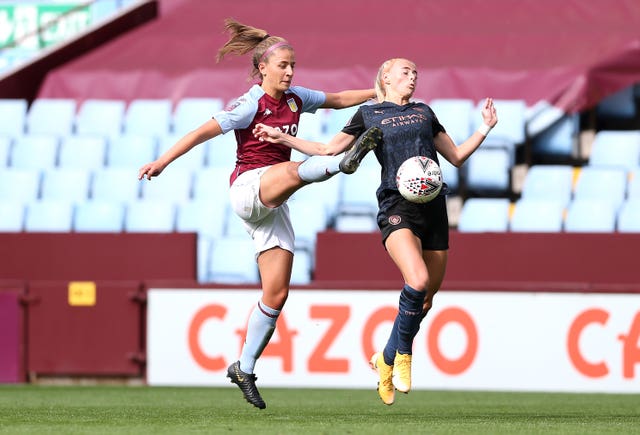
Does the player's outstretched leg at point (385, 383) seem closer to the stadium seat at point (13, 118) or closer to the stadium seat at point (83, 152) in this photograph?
the stadium seat at point (83, 152)

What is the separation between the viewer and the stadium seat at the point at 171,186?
1324cm

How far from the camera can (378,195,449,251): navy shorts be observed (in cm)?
705

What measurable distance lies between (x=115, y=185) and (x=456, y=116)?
350 cm

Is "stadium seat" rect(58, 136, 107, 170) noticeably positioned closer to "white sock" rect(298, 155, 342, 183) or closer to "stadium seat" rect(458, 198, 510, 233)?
"stadium seat" rect(458, 198, 510, 233)

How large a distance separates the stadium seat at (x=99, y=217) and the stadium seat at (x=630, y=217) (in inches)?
185

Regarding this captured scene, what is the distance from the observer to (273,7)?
1623cm

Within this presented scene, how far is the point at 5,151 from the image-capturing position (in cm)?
1433

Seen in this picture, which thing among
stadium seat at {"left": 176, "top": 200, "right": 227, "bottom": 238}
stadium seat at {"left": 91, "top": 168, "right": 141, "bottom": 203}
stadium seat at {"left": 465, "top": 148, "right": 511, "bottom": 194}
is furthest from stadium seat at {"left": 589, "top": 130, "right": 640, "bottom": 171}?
stadium seat at {"left": 91, "top": 168, "right": 141, "bottom": 203}

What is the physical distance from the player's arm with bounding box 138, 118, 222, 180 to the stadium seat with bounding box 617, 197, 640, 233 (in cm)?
552

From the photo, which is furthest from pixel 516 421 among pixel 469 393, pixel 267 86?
pixel 469 393

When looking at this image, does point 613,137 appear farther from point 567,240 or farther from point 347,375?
point 347,375

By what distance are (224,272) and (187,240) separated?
66 cm

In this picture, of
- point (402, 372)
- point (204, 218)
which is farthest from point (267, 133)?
point (204, 218)

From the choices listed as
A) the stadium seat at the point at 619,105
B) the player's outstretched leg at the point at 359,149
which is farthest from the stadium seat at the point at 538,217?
the player's outstretched leg at the point at 359,149
